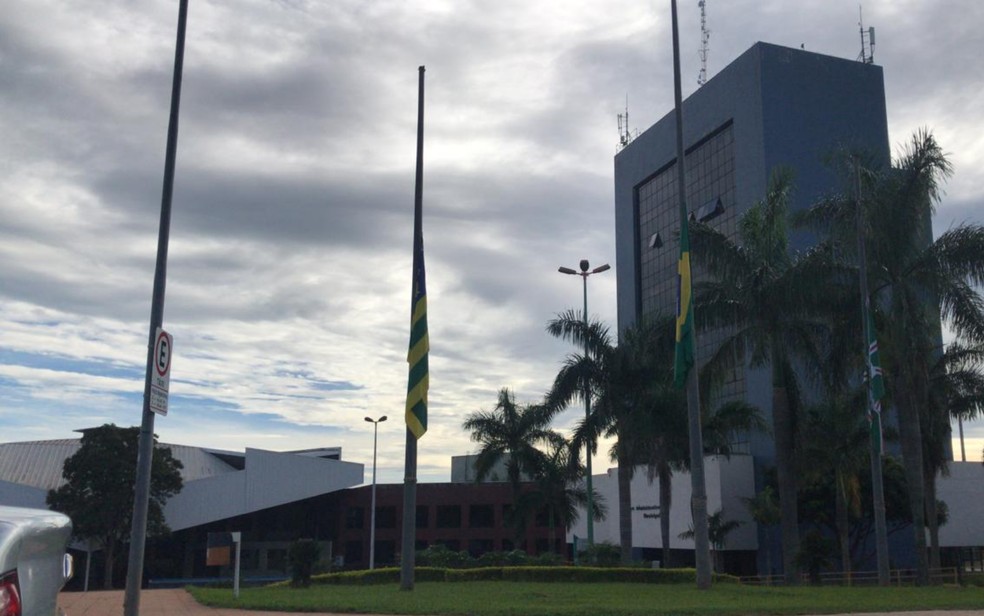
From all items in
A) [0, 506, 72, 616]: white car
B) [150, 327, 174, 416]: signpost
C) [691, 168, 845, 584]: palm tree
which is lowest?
[0, 506, 72, 616]: white car

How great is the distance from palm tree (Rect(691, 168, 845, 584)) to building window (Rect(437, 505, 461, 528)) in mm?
52925

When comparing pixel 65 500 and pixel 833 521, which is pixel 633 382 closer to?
pixel 833 521

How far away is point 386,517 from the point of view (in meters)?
78.2

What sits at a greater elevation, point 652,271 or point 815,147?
point 815,147

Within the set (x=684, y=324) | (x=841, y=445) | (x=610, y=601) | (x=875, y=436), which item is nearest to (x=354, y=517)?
(x=841, y=445)

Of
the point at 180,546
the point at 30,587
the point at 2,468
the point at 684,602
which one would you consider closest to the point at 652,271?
the point at 180,546

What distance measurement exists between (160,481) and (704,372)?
41.1 metres

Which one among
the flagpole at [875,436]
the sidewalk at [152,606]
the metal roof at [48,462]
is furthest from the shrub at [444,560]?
the metal roof at [48,462]

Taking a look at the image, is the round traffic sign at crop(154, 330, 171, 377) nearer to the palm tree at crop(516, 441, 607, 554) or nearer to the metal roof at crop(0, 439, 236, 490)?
the palm tree at crop(516, 441, 607, 554)

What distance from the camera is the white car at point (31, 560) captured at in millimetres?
4125

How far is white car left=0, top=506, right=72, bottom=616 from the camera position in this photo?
4.12 metres

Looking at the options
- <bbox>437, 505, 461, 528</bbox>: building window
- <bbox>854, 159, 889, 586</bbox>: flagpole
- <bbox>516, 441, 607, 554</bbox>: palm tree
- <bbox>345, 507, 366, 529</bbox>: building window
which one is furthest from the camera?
<bbox>437, 505, 461, 528</bbox>: building window

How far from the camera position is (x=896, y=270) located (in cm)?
2886

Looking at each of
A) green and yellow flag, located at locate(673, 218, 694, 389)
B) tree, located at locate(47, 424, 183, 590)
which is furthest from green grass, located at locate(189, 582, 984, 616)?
tree, located at locate(47, 424, 183, 590)
